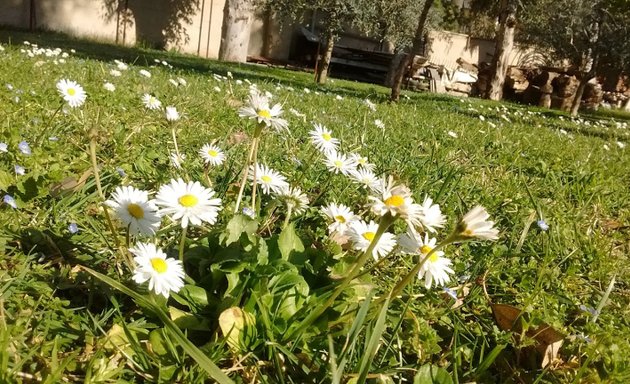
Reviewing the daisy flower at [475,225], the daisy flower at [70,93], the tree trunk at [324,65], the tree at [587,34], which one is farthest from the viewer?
the tree at [587,34]

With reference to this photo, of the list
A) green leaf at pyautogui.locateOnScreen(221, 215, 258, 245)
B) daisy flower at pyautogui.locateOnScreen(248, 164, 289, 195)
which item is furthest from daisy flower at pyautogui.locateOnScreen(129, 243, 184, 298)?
daisy flower at pyautogui.locateOnScreen(248, 164, 289, 195)

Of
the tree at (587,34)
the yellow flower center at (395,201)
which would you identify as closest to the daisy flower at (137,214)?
the yellow flower center at (395,201)

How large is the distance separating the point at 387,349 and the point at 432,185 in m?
1.52

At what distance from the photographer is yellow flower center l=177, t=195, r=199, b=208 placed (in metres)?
1.28

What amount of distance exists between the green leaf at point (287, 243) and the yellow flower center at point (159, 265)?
14.1 inches

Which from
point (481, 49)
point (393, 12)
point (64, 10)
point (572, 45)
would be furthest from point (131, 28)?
point (481, 49)

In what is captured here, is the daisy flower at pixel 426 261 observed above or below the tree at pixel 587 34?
below

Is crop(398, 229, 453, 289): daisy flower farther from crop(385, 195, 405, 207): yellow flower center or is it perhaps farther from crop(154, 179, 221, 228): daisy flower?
crop(154, 179, 221, 228): daisy flower

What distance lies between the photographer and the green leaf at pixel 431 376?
130 centimetres

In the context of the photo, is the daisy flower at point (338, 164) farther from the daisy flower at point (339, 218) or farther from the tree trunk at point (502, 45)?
the tree trunk at point (502, 45)

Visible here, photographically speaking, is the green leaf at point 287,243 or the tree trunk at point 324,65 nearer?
the green leaf at point 287,243

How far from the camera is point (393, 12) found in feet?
62.4

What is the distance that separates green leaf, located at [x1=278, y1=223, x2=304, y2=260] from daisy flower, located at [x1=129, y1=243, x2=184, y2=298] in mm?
326

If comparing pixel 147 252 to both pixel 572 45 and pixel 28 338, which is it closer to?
pixel 28 338
